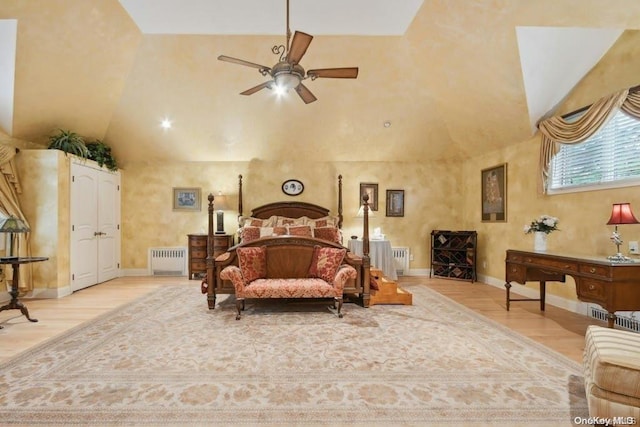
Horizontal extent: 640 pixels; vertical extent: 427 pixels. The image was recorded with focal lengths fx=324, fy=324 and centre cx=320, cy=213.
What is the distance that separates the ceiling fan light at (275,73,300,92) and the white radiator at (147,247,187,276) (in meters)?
5.00

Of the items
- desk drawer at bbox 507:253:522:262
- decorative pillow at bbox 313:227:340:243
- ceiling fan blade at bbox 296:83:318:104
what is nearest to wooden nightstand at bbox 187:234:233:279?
decorative pillow at bbox 313:227:340:243

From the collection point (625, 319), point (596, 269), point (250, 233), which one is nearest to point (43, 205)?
point (250, 233)

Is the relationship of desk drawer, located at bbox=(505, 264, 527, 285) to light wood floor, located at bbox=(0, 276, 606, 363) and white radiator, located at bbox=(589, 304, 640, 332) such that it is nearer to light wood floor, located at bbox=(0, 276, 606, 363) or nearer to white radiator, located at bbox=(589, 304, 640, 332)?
light wood floor, located at bbox=(0, 276, 606, 363)

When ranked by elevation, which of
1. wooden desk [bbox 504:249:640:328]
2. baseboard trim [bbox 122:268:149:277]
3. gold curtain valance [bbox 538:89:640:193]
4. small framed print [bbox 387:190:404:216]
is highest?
gold curtain valance [bbox 538:89:640:193]

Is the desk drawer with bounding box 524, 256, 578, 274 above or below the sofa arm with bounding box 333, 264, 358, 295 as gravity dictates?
above

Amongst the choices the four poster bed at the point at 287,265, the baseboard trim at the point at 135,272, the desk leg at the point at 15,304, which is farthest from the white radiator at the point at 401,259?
the desk leg at the point at 15,304

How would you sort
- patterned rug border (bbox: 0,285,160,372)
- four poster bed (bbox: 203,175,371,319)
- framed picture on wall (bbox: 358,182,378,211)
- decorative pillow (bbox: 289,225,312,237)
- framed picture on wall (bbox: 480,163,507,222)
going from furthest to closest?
framed picture on wall (bbox: 358,182,378,211) < decorative pillow (bbox: 289,225,312,237) < framed picture on wall (bbox: 480,163,507,222) < four poster bed (bbox: 203,175,371,319) < patterned rug border (bbox: 0,285,160,372)

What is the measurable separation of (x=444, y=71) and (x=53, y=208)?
21.2 feet

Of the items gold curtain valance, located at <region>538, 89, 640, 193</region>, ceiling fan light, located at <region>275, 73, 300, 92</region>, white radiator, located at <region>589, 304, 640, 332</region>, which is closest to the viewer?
ceiling fan light, located at <region>275, 73, 300, 92</region>

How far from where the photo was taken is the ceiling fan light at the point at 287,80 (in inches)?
123

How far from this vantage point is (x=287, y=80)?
10.4ft

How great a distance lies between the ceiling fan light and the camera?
3131mm

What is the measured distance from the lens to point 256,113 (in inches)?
241

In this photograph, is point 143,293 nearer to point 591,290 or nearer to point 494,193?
point 591,290
